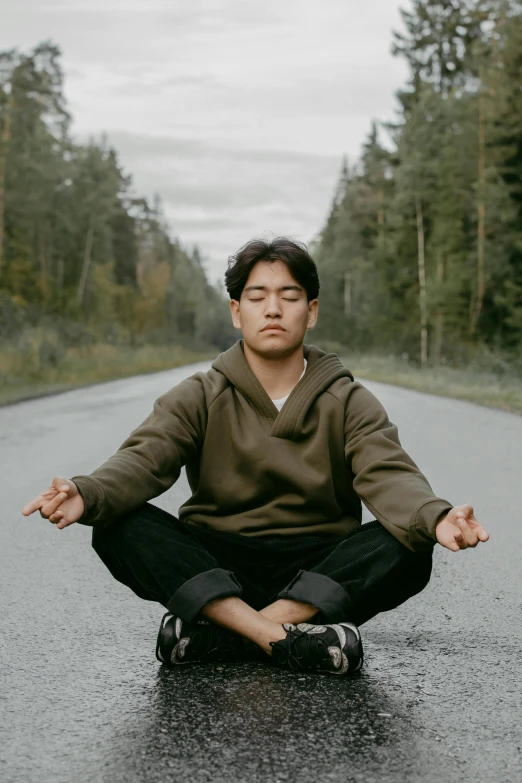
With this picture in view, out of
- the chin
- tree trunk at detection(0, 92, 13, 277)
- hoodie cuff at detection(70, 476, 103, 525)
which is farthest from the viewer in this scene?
tree trunk at detection(0, 92, 13, 277)

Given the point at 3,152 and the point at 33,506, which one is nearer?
the point at 33,506

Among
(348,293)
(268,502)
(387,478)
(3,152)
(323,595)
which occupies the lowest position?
(348,293)

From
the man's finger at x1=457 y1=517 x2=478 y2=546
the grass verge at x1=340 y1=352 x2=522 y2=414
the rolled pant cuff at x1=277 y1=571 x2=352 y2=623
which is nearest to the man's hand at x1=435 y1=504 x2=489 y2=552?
the man's finger at x1=457 y1=517 x2=478 y2=546

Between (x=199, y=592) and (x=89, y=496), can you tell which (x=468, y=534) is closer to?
(x=199, y=592)

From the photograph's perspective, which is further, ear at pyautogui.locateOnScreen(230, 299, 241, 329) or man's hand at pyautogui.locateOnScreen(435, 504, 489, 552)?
ear at pyautogui.locateOnScreen(230, 299, 241, 329)

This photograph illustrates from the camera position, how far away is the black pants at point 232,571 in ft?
11.6

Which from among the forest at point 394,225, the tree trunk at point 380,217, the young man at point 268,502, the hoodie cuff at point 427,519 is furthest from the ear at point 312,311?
the tree trunk at point 380,217

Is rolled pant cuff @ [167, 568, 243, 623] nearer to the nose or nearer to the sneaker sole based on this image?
the sneaker sole

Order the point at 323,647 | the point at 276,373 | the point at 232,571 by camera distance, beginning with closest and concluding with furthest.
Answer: the point at 323,647
the point at 232,571
the point at 276,373

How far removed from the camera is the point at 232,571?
3758 mm

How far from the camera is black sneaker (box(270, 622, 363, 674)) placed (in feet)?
11.5

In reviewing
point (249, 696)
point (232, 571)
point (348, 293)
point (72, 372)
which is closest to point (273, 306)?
point (232, 571)

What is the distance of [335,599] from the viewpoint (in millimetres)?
3557

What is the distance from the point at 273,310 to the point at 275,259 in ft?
0.70
